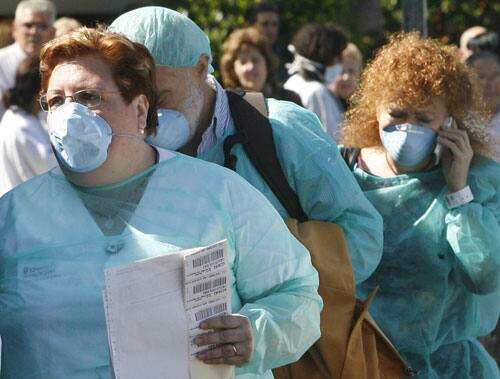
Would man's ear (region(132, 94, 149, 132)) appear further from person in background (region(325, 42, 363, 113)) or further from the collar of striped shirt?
person in background (region(325, 42, 363, 113))

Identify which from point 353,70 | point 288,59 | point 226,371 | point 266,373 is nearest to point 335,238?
point 266,373

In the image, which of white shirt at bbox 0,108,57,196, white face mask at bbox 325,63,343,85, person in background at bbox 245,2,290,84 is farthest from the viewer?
person in background at bbox 245,2,290,84

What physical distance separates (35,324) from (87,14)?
40.3 ft

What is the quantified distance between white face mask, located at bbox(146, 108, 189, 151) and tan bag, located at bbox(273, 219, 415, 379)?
412 millimetres

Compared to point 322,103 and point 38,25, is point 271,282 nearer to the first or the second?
point 322,103

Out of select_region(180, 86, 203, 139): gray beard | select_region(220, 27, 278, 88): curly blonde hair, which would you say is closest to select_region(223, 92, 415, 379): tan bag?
select_region(180, 86, 203, 139): gray beard

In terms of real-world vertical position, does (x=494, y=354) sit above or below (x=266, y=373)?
below

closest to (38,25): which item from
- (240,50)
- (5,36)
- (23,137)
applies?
(5,36)

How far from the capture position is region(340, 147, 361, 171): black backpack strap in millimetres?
4770

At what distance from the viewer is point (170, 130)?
3.90 metres

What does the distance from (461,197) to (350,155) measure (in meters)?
0.48

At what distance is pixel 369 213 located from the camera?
13.4 feet

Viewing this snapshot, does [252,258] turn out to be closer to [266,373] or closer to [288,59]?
[266,373]

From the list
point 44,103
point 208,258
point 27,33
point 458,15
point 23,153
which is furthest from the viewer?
point 458,15
